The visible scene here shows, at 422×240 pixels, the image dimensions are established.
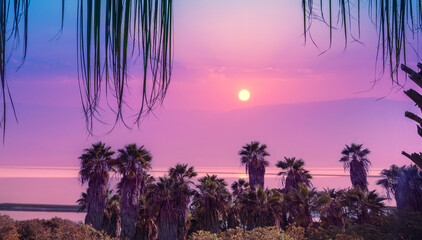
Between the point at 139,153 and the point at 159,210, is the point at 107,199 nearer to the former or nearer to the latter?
the point at 139,153

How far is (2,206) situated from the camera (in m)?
122

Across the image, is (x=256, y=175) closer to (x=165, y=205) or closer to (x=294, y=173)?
(x=294, y=173)

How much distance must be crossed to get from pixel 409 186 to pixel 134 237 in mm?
29097

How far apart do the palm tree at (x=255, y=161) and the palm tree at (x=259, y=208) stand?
14.7 metres

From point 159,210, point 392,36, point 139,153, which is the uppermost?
point 139,153

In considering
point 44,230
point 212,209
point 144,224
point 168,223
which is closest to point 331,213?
point 212,209

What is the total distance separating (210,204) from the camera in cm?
3650

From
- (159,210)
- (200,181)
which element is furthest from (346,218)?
(159,210)

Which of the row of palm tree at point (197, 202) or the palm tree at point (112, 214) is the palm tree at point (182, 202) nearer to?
the row of palm tree at point (197, 202)

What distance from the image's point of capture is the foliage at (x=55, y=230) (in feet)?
84.5

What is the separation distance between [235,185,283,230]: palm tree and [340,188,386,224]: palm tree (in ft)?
21.1

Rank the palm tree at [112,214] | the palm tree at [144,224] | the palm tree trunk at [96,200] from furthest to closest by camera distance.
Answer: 1. the palm tree at [112,214]
2. the palm tree trunk at [96,200]
3. the palm tree at [144,224]

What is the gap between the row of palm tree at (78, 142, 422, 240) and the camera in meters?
33.1

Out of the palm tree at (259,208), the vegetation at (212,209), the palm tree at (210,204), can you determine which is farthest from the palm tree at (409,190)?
the palm tree at (210,204)
